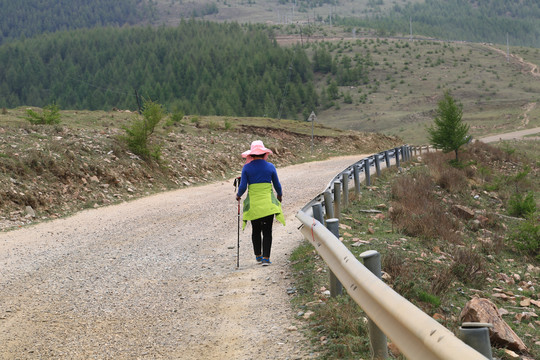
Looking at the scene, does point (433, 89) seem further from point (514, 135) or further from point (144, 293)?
point (144, 293)

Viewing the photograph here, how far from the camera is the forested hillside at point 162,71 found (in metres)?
101

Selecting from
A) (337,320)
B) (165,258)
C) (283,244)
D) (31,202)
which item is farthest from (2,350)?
(31,202)

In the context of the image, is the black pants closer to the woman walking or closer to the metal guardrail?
the woman walking

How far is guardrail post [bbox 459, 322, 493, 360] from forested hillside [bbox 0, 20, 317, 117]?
83264mm

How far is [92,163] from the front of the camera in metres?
19.8

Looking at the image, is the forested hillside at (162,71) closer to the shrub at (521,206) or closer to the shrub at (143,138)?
the shrub at (143,138)

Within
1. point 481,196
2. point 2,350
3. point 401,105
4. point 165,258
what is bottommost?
point 401,105

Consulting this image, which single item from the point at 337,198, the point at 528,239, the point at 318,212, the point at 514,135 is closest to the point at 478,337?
the point at 318,212

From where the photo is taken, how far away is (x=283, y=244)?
11.5 m

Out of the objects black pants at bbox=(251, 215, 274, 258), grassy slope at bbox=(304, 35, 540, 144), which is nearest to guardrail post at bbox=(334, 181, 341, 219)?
black pants at bbox=(251, 215, 274, 258)

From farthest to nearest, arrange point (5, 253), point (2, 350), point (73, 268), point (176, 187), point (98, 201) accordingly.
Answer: point (176, 187), point (98, 201), point (5, 253), point (73, 268), point (2, 350)

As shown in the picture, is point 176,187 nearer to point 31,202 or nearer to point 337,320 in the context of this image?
point 31,202

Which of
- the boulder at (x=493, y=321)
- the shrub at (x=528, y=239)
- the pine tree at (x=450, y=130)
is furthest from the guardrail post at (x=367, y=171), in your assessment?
the pine tree at (x=450, y=130)

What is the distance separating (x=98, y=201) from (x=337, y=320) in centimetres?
1319
